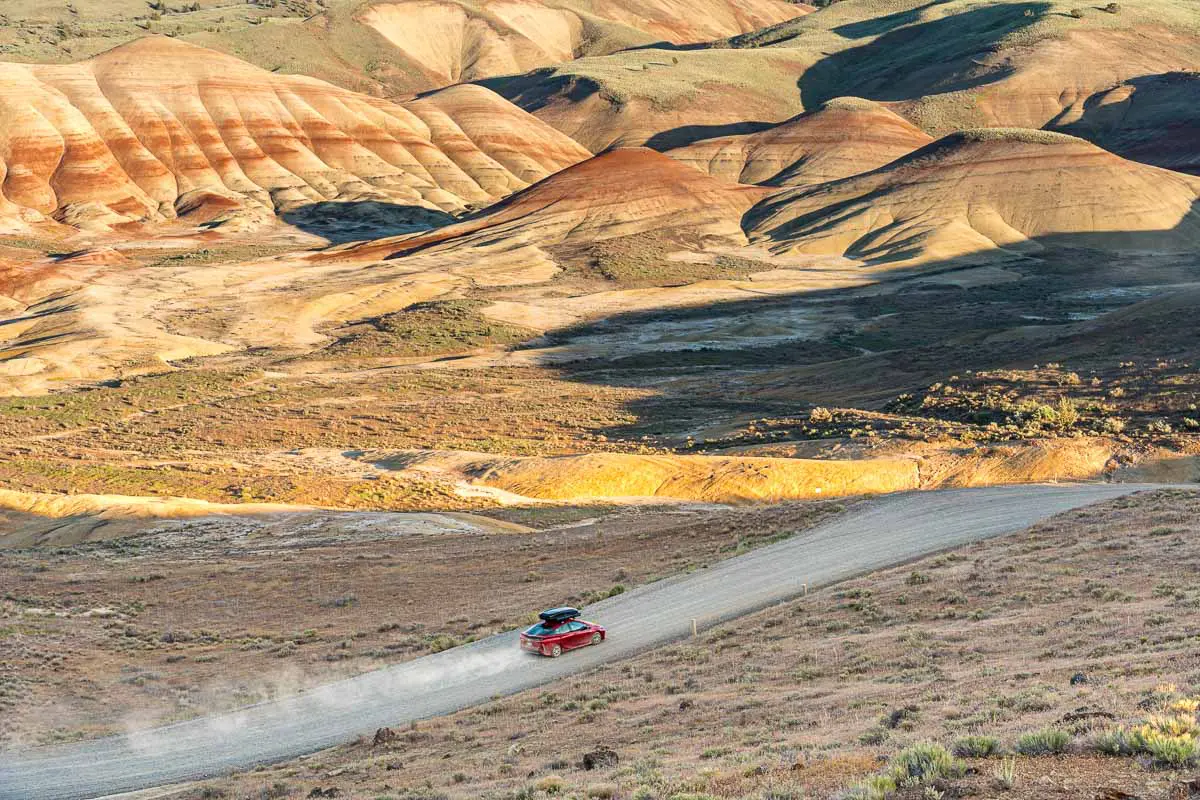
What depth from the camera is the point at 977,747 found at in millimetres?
11539

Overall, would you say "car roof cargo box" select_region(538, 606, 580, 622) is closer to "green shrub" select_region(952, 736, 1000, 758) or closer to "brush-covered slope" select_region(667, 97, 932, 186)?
"green shrub" select_region(952, 736, 1000, 758)

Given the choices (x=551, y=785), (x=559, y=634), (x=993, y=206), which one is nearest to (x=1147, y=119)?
(x=993, y=206)

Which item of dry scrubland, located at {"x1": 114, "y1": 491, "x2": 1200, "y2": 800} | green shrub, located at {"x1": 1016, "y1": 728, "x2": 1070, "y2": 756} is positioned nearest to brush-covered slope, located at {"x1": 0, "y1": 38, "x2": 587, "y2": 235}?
dry scrubland, located at {"x1": 114, "y1": 491, "x2": 1200, "y2": 800}

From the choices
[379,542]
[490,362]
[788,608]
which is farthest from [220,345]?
[788,608]

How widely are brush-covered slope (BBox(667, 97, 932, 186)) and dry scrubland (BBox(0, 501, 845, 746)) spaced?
131848 mm

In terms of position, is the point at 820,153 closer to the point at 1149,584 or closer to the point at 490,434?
the point at 490,434

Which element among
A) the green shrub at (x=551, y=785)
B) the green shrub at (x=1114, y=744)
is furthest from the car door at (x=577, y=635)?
the green shrub at (x=1114, y=744)

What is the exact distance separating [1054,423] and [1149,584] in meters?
31.0

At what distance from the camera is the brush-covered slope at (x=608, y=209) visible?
446 feet

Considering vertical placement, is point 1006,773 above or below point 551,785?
above

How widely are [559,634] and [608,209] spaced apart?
11991cm

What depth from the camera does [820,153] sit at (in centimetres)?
17075

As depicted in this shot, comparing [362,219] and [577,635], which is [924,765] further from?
[362,219]

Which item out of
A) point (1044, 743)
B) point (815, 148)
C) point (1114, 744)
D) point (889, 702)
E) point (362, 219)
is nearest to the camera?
point (1114, 744)
